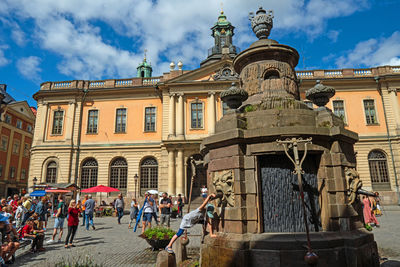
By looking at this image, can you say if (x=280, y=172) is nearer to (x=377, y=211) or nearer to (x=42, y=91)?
(x=377, y=211)

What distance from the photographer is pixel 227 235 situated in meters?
5.23

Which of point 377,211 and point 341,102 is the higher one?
point 341,102

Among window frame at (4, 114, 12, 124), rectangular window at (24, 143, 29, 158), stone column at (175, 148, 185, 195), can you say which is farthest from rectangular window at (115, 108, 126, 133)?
rectangular window at (24, 143, 29, 158)

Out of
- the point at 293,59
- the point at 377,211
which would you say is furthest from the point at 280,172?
the point at 377,211

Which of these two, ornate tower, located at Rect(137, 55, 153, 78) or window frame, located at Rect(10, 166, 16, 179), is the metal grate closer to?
ornate tower, located at Rect(137, 55, 153, 78)

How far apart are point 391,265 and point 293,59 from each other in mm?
5082

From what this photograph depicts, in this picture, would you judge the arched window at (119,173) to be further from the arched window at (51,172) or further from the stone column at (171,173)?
the arched window at (51,172)

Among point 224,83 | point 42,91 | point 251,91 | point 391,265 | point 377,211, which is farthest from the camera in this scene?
point 42,91

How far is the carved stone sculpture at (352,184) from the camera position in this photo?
17.4 feet

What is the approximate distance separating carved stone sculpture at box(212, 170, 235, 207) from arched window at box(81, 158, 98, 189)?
2366 cm

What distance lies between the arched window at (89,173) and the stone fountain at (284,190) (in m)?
23.3

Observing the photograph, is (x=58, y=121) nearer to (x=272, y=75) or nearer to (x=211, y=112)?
(x=211, y=112)

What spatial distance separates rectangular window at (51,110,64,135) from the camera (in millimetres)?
27547

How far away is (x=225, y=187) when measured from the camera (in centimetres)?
541
